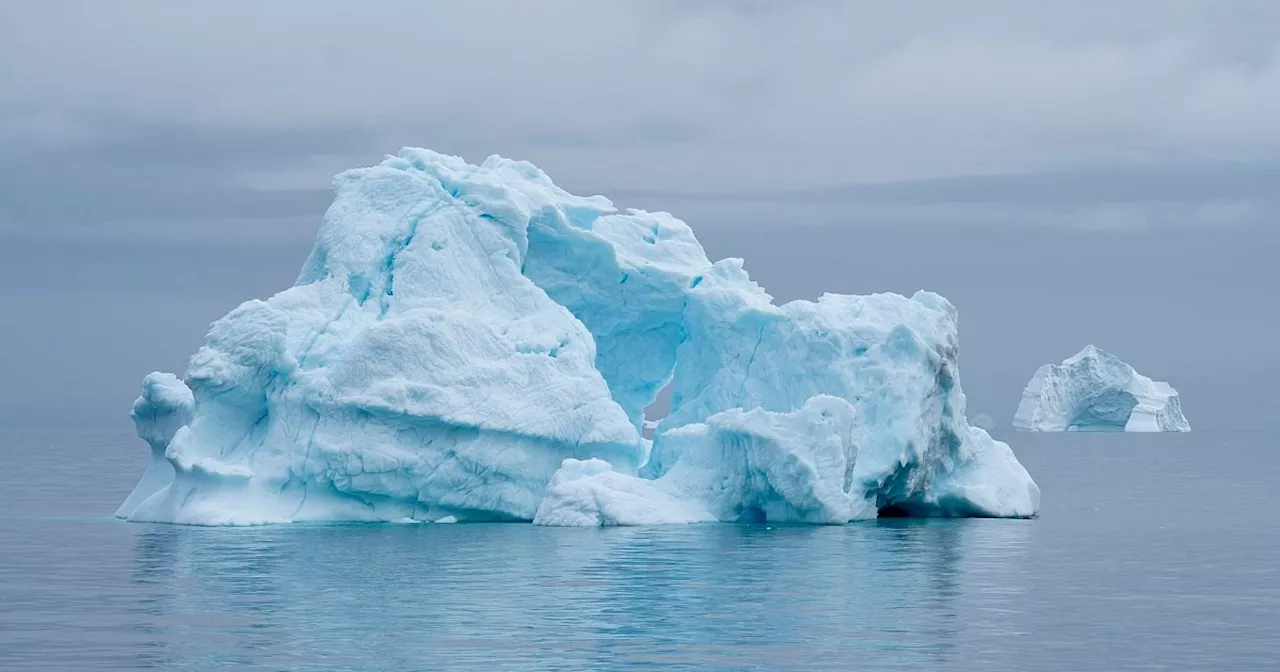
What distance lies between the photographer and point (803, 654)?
15203 mm

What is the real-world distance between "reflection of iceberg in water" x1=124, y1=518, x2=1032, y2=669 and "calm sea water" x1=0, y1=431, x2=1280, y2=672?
0.19 feet

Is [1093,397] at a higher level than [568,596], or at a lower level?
higher

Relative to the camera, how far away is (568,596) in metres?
18.9

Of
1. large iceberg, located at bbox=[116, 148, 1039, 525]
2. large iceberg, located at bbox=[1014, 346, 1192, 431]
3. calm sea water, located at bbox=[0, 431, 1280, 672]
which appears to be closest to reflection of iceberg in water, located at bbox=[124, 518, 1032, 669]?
calm sea water, located at bbox=[0, 431, 1280, 672]

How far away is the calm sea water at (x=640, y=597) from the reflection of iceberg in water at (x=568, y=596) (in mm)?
57

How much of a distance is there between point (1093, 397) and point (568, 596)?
80.2 meters

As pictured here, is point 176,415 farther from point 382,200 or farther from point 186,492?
point 382,200

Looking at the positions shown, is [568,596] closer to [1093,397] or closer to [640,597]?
[640,597]

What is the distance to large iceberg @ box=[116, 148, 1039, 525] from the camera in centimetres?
2711

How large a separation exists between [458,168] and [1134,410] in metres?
72.5

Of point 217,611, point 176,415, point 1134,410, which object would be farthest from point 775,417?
point 1134,410

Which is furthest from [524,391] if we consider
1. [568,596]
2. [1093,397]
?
[1093,397]

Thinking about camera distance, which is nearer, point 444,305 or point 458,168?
point 444,305

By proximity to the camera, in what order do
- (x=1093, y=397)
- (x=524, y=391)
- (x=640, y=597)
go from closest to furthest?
(x=640, y=597) → (x=524, y=391) → (x=1093, y=397)
